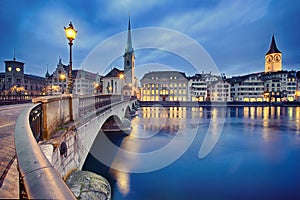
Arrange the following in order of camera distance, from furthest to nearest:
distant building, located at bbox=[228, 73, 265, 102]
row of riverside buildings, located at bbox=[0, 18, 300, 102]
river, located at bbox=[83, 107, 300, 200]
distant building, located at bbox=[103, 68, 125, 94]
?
distant building, located at bbox=[228, 73, 265, 102], row of riverside buildings, located at bbox=[0, 18, 300, 102], distant building, located at bbox=[103, 68, 125, 94], river, located at bbox=[83, 107, 300, 200]

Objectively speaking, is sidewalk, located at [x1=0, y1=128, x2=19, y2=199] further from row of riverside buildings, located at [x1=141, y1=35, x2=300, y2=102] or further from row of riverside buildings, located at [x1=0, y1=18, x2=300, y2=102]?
row of riverside buildings, located at [x1=141, y1=35, x2=300, y2=102]

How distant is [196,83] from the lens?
270ft

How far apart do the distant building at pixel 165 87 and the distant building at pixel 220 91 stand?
12626 millimetres

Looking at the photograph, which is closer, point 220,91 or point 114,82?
point 114,82

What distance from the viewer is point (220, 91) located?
82.2 meters

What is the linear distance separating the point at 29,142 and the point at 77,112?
6.38 m

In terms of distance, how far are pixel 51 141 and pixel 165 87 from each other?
3116 inches

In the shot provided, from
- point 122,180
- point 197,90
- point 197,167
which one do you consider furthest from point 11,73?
point 197,167

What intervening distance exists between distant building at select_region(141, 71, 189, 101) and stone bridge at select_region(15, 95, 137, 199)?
72.4 m

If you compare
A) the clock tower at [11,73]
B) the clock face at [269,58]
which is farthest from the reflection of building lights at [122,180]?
the clock face at [269,58]

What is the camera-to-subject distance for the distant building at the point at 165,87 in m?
82.3

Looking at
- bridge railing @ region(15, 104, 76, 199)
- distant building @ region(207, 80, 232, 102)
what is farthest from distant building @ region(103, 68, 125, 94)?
bridge railing @ region(15, 104, 76, 199)

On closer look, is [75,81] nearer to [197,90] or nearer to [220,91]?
[197,90]

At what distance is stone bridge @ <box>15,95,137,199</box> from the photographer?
4.17ft
